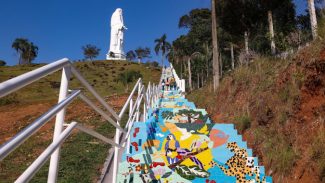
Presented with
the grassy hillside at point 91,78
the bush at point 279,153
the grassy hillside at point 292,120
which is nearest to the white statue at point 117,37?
the grassy hillside at point 91,78

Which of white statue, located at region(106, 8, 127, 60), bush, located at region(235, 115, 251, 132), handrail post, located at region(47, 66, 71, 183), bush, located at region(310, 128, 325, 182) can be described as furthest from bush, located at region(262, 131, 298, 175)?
white statue, located at region(106, 8, 127, 60)

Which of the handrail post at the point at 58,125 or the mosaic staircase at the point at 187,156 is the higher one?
the handrail post at the point at 58,125

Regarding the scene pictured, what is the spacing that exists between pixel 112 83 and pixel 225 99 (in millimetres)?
40023

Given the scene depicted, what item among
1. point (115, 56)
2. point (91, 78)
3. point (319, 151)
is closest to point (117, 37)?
point (115, 56)

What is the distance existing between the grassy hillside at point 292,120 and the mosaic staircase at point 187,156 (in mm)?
390

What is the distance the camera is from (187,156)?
14.7 feet

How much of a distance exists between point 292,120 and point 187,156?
5.83ft

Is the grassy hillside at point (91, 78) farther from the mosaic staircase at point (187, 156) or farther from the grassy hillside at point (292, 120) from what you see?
the mosaic staircase at point (187, 156)

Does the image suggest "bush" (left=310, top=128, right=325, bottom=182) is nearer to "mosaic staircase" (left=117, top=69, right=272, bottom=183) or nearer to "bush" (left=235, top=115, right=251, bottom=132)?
"mosaic staircase" (left=117, top=69, right=272, bottom=183)

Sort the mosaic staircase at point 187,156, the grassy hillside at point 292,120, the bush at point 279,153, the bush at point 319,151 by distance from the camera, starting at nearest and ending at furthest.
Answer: the bush at point 319,151
the mosaic staircase at point 187,156
the grassy hillside at point 292,120
the bush at point 279,153

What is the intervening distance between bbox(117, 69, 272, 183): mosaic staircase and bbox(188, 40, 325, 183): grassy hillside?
390mm

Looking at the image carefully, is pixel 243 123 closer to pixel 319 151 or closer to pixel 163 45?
pixel 319 151

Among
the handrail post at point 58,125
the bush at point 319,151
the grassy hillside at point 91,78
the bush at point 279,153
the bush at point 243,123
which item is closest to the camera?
the handrail post at point 58,125

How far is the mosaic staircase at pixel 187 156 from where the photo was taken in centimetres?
397
